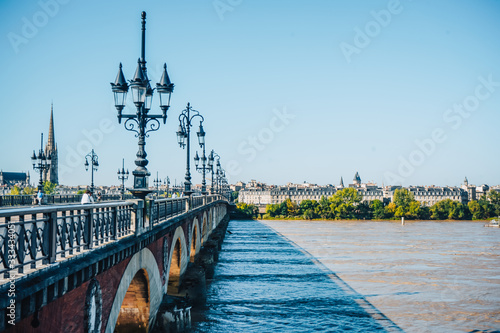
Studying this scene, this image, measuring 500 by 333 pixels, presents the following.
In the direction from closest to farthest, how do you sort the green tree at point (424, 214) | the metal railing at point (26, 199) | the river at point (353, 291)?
the river at point (353, 291), the metal railing at point (26, 199), the green tree at point (424, 214)

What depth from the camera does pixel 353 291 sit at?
88.2ft

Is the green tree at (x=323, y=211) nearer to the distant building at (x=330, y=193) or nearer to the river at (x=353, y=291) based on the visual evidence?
the distant building at (x=330, y=193)

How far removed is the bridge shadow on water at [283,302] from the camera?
19.8 m

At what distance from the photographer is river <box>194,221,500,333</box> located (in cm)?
2041

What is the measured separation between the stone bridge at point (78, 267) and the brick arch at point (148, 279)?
0.07 feet

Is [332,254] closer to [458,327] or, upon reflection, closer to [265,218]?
[458,327]

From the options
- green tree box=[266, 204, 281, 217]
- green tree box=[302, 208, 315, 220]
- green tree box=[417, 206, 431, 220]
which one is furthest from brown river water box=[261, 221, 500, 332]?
green tree box=[266, 204, 281, 217]

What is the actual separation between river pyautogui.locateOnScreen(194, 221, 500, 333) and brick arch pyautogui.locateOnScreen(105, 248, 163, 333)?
500cm

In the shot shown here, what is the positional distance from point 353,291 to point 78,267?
22231 mm

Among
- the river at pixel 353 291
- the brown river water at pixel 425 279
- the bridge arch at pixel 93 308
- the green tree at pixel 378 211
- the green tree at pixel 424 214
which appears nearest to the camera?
the bridge arch at pixel 93 308

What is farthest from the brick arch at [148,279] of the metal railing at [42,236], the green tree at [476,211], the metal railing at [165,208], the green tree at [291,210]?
the green tree at [476,211]

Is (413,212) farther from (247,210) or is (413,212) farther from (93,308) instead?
(93,308)

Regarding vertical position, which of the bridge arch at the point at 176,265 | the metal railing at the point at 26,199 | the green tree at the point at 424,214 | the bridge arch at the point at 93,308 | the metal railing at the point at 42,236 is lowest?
the green tree at the point at 424,214

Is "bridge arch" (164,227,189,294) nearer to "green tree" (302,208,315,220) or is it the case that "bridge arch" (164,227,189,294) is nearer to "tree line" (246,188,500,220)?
"green tree" (302,208,315,220)
